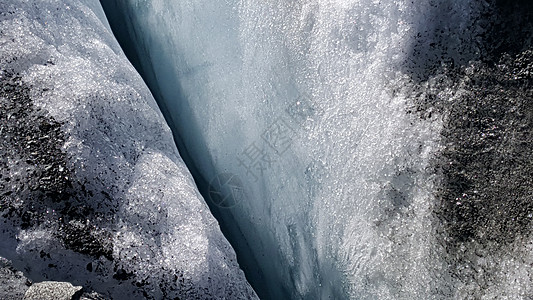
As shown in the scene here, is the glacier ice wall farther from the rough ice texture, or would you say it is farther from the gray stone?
the gray stone

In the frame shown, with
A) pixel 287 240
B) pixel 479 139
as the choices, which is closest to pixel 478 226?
pixel 479 139

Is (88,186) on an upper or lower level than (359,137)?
upper

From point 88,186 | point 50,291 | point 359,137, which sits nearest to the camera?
point 50,291

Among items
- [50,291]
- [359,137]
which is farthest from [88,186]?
[359,137]

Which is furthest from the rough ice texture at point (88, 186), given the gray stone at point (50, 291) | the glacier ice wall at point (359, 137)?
the glacier ice wall at point (359, 137)

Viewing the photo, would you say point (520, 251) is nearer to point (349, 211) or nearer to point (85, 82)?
point (349, 211)

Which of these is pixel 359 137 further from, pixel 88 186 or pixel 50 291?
pixel 50 291

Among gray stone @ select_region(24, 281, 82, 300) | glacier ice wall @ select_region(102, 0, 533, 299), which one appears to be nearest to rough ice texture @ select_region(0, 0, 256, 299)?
gray stone @ select_region(24, 281, 82, 300)
